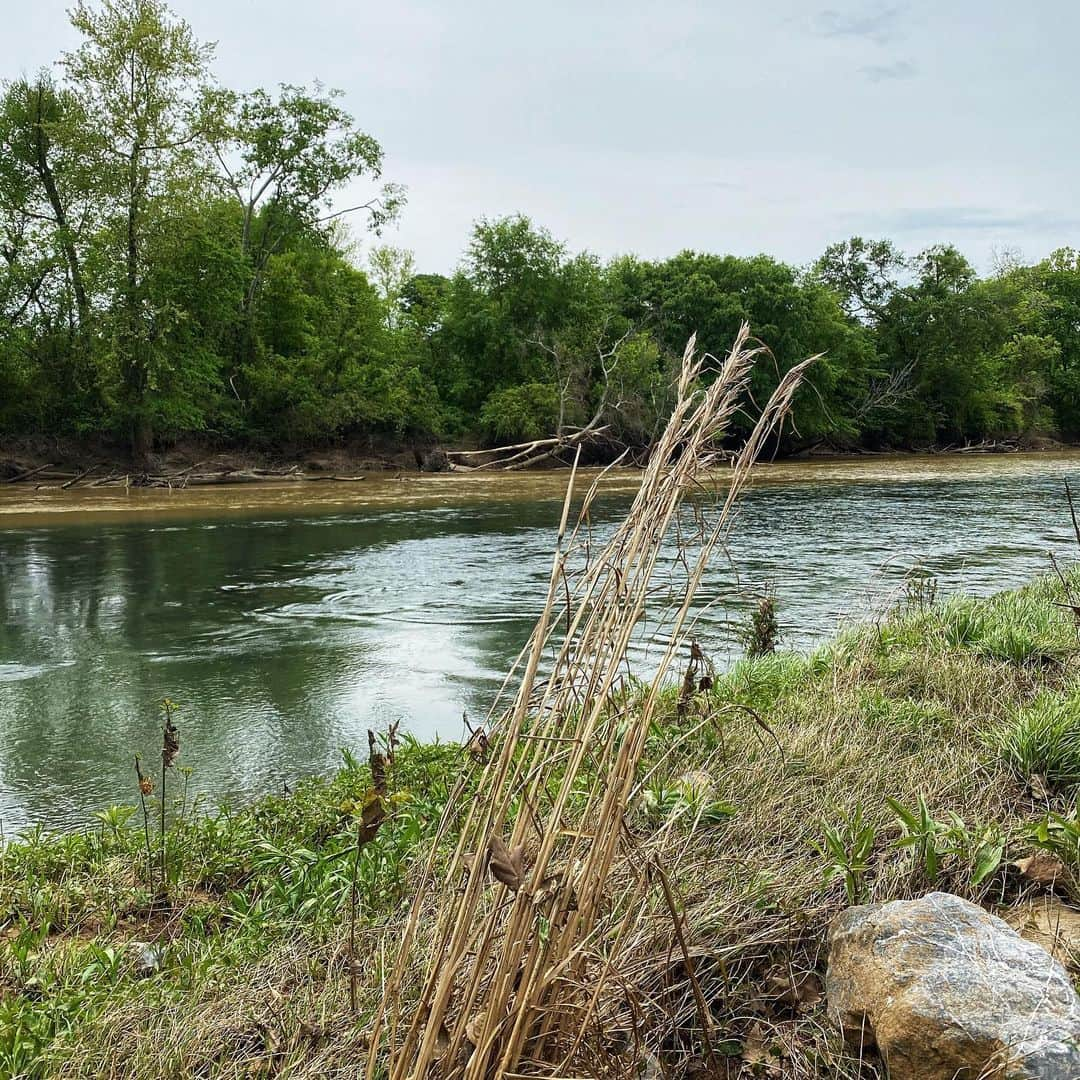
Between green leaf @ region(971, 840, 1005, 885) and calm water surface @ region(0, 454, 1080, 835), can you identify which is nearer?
green leaf @ region(971, 840, 1005, 885)

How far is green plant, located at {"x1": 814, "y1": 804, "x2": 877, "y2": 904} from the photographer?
277 centimetres

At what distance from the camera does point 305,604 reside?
11.0 metres

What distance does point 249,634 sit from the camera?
30.8ft

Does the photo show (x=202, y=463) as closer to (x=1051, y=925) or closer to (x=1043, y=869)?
(x=1043, y=869)

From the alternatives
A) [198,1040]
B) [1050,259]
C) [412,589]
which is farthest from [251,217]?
[1050,259]

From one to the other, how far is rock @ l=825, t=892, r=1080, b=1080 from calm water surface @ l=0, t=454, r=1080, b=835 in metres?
0.95

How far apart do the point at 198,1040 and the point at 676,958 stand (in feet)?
3.92

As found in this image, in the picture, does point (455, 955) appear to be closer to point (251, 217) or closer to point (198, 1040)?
point (198, 1040)

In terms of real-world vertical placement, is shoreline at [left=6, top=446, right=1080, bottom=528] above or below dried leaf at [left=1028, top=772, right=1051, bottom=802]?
above

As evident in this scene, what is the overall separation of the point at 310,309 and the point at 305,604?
104 feet

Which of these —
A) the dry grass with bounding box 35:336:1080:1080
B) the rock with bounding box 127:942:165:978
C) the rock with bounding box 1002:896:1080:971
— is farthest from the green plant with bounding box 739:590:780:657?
the rock with bounding box 127:942:165:978

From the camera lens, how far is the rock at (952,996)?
6.44 feet

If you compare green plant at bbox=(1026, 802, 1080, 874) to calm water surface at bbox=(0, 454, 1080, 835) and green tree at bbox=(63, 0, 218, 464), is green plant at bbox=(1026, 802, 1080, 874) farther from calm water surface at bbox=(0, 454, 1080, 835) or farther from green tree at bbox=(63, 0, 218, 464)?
green tree at bbox=(63, 0, 218, 464)

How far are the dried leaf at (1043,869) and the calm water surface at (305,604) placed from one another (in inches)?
49.0
